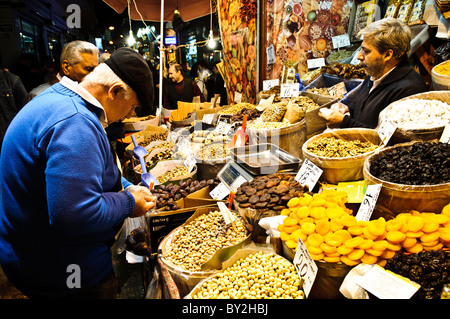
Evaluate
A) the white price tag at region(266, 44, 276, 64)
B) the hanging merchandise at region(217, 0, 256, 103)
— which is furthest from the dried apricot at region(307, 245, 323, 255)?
the hanging merchandise at region(217, 0, 256, 103)

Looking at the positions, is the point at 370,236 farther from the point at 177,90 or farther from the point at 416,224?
the point at 177,90

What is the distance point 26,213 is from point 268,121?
2.42 m

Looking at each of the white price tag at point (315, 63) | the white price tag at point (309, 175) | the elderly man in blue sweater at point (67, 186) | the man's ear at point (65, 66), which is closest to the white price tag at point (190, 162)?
the white price tag at point (309, 175)

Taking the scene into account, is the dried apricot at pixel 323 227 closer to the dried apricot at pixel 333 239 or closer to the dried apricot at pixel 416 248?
the dried apricot at pixel 333 239

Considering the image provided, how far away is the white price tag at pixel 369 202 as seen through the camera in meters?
1.48

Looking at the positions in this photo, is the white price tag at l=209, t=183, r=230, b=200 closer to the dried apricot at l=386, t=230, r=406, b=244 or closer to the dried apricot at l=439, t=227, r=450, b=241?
the dried apricot at l=386, t=230, r=406, b=244

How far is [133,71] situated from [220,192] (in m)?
1.24

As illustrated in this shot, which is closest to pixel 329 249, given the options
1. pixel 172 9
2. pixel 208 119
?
pixel 208 119

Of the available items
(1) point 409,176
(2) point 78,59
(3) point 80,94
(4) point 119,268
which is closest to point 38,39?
(2) point 78,59

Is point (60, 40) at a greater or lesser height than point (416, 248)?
greater

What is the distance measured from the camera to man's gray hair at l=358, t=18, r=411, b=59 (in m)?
2.46

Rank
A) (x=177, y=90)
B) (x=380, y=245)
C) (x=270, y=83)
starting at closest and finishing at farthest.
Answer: (x=380, y=245), (x=270, y=83), (x=177, y=90)

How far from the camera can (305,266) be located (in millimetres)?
1387

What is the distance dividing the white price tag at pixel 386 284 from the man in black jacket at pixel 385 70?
5.08ft
